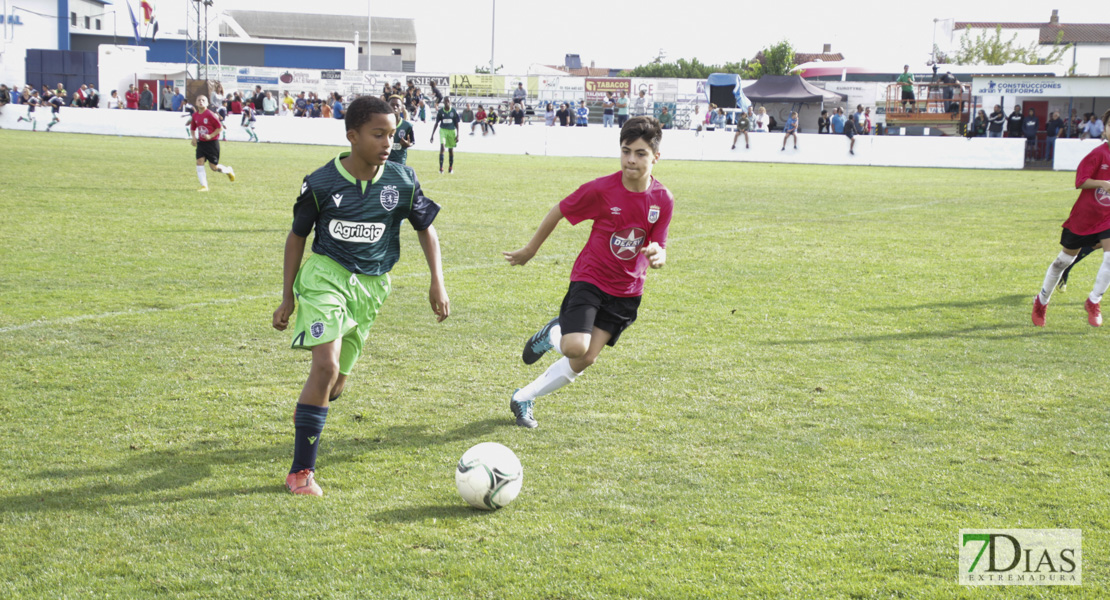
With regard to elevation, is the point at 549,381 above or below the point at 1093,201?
below

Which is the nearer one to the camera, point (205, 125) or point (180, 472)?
point (180, 472)

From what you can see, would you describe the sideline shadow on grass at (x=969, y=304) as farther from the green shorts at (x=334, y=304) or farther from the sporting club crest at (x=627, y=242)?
the green shorts at (x=334, y=304)

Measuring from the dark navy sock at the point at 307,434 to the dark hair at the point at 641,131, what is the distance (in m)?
2.14

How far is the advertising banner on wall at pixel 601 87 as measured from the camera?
4828cm

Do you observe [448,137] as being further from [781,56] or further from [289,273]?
[781,56]

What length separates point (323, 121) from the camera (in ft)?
125

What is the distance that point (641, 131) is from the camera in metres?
5.17

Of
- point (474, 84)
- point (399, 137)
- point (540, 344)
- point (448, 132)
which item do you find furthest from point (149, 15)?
point (540, 344)

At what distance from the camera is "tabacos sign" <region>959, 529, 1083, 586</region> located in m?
3.67

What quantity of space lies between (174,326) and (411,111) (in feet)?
98.0

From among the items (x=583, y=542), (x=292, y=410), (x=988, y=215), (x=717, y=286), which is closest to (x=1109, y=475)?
(x=583, y=542)

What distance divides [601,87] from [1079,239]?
4102 cm

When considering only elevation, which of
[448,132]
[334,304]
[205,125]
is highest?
[448,132]

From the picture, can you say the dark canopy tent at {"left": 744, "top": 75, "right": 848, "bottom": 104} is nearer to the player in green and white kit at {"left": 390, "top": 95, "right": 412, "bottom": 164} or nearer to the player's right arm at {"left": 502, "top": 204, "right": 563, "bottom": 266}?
the player in green and white kit at {"left": 390, "top": 95, "right": 412, "bottom": 164}
